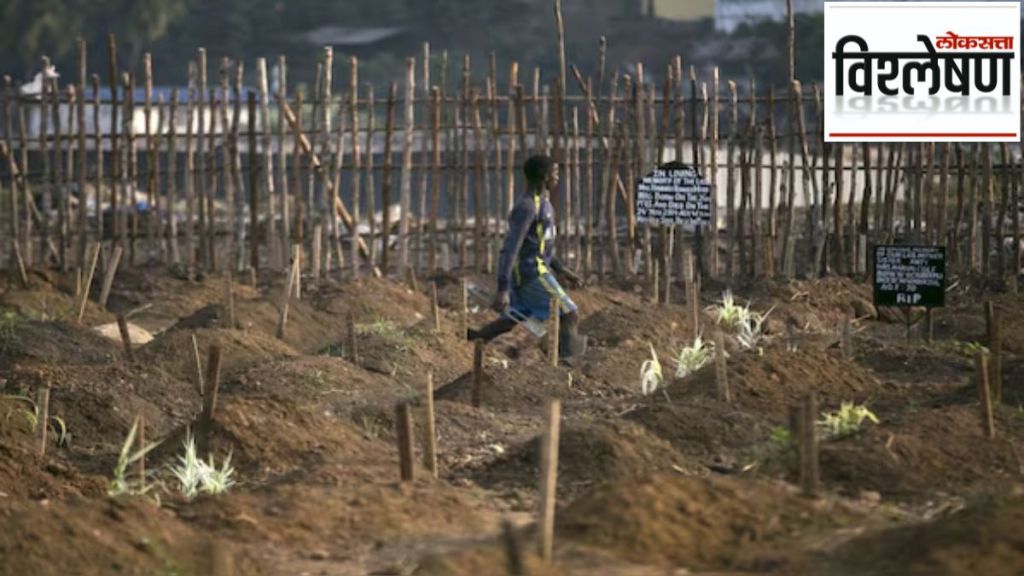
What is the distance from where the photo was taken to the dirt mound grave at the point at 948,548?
8141 millimetres

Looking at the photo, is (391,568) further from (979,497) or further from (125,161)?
(125,161)

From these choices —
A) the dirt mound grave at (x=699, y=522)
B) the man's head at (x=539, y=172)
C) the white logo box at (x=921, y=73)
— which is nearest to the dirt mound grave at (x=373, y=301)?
the man's head at (x=539, y=172)

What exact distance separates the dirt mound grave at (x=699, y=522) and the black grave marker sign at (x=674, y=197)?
8.33 m

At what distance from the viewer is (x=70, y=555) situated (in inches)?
350

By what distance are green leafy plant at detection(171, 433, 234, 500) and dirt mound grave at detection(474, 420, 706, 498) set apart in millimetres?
1233

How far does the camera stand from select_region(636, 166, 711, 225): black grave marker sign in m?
17.9

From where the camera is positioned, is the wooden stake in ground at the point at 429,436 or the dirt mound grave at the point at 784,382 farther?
the dirt mound grave at the point at 784,382

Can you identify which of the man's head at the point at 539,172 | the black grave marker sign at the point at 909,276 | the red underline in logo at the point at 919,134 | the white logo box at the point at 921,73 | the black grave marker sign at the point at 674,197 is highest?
the white logo box at the point at 921,73

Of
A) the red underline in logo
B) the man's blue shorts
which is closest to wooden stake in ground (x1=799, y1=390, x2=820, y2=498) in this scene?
the man's blue shorts

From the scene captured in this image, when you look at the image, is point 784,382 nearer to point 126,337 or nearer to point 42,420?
point 42,420

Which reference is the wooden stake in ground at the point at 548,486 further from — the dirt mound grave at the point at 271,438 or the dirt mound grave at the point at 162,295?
the dirt mound grave at the point at 162,295

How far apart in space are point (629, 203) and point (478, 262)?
5.17ft

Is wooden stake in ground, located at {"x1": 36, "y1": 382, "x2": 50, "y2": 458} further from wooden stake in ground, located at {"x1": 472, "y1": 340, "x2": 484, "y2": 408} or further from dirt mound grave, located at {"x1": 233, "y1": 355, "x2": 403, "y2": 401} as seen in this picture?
wooden stake in ground, located at {"x1": 472, "y1": 340, "x2": 484, "y2": 408}

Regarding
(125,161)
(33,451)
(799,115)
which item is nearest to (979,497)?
(33,451)
